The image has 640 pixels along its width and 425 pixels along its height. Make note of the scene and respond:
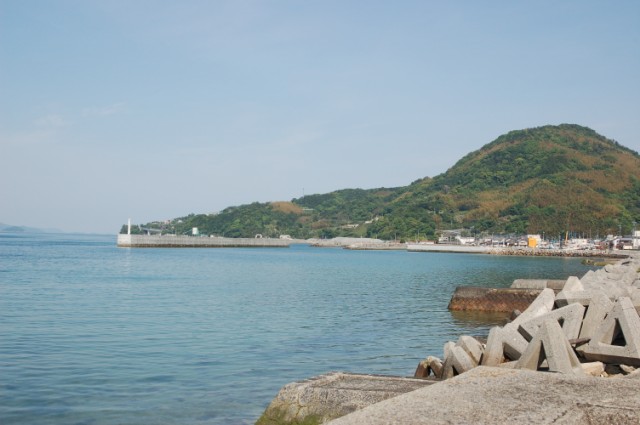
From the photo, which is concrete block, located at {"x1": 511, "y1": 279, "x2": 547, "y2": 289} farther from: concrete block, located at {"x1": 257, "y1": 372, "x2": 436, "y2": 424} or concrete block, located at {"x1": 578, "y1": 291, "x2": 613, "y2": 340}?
concrete block, located at {"x1": 257, "y1": 372, "x2": 436, "y2": 424}

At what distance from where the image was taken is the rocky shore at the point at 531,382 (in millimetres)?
4066

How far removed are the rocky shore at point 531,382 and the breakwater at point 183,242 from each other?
11485cm

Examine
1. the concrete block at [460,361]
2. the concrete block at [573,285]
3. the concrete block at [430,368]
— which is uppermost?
the concrete block at [573,285]

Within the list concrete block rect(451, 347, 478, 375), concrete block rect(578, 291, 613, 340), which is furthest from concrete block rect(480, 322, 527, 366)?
concrete block rect(578, 291, 613, 340)

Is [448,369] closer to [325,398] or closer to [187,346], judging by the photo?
[325,398]

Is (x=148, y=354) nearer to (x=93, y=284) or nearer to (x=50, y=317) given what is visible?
(x=50, y=317)

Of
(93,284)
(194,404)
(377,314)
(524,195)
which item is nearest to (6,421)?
(194,404)

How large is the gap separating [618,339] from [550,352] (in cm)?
253

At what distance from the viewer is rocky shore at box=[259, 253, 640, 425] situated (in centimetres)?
407

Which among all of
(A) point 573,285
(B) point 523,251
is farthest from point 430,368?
(B) point 523,251

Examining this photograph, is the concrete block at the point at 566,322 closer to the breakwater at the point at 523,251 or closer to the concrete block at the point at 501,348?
the concrete block at the point at 501,348

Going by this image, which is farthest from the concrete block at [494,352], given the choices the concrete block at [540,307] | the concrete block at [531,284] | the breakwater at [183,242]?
the breakwater at [183,242]

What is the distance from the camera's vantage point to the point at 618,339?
9.45 meters

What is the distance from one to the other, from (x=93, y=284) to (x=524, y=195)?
6932 inches
